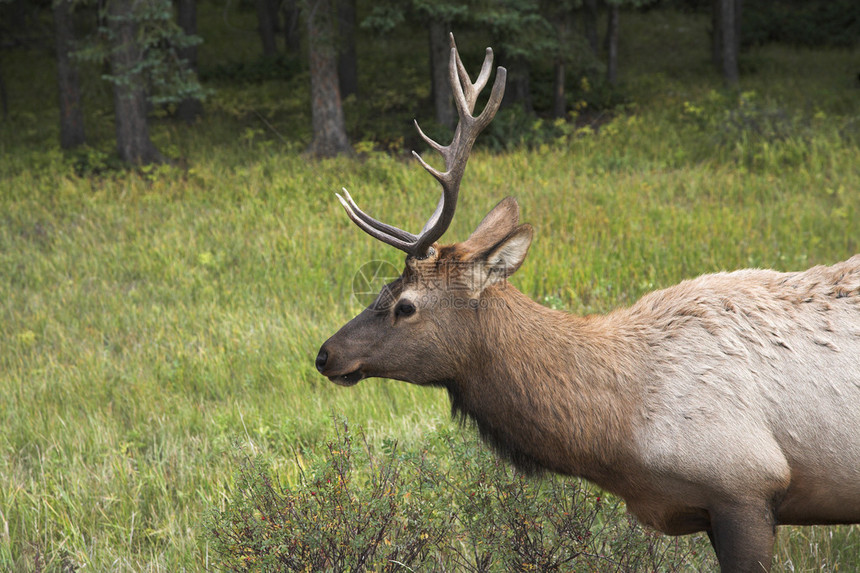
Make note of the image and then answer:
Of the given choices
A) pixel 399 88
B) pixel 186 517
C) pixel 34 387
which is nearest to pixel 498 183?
pixel 34 387

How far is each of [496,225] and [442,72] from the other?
10604mm

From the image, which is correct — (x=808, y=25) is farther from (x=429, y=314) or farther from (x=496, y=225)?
(x=429, y=314)

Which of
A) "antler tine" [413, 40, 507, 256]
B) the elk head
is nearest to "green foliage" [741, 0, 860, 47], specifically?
"antler tine" [413, 40, 507, 256]

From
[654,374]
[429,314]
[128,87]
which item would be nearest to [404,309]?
[429,314]

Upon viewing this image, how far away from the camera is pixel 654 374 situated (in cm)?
320

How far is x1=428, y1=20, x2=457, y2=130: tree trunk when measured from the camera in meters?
13.1

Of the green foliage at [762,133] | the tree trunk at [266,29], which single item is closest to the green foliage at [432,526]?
the green foliage at [762,133]

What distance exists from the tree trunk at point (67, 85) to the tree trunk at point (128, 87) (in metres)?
1.98

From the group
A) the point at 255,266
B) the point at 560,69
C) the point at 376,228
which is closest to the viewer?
the point at 376,228

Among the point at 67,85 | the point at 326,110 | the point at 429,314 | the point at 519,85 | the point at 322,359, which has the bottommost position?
the point at 322,359

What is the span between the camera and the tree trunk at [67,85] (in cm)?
1364

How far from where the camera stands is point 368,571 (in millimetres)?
3354

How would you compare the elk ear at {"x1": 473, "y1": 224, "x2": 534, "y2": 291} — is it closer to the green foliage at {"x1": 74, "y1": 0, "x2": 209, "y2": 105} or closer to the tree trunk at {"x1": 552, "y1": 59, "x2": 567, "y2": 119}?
the green foliage at {"x1": 74, "y1": 0, "x2": 209, "y2": 105}

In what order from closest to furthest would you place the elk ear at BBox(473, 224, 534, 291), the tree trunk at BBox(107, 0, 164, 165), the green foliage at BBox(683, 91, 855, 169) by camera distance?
1. the elk ear at BBox(473, 224, 534, 291)
2. the green foliage at BBox(683, 91, 855, 169)
3. the tree trunk at BBox(107, 0, 164, 165)
